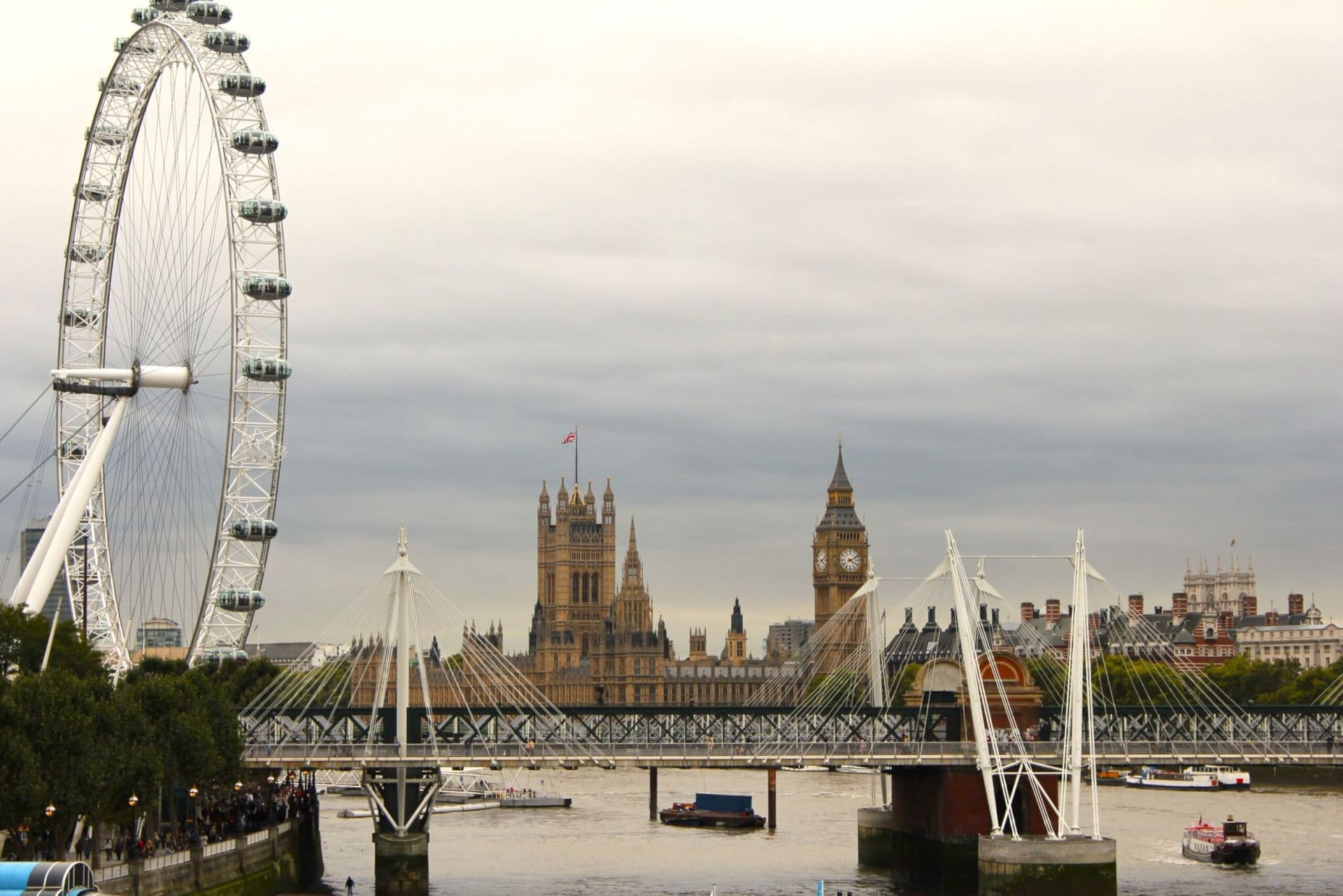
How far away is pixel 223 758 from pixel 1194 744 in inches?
1214

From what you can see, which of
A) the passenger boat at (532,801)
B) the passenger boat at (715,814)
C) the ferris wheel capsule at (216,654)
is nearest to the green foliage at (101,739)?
the ferris wheel capsule at (216,654)

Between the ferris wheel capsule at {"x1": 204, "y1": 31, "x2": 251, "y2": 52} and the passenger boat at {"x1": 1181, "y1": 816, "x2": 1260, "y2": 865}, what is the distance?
139 ft

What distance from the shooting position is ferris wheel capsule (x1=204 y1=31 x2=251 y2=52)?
6775 centimetres

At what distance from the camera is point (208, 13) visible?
Result: 226 ft

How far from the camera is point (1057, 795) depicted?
2616 inches

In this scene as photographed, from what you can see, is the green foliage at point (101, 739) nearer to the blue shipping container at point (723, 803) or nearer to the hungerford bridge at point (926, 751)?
the hungerford bridge at point (926, 751)

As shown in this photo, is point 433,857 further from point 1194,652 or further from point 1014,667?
point 1194,652

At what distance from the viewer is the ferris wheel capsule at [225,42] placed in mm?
67750

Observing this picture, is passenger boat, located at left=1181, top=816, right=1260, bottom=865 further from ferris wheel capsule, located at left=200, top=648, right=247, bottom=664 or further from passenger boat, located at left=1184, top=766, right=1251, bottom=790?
passenger boat, located at left=1184, top=766, right=1251, bottom=790

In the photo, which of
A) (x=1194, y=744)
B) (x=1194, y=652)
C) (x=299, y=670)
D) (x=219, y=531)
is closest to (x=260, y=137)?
(x=219, y=531)

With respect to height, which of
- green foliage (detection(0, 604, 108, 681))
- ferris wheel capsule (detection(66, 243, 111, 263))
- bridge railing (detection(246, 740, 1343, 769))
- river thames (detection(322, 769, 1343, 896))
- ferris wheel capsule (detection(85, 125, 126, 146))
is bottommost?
river thames (detection(322, 769, 1343, 896))

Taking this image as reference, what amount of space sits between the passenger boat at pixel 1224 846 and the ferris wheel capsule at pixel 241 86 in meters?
41.0

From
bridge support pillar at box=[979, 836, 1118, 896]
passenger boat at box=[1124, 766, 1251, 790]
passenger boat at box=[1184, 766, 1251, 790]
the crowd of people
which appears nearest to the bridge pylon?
the crowd of people

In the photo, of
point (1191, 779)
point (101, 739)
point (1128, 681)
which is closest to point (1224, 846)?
point (101, 739)
